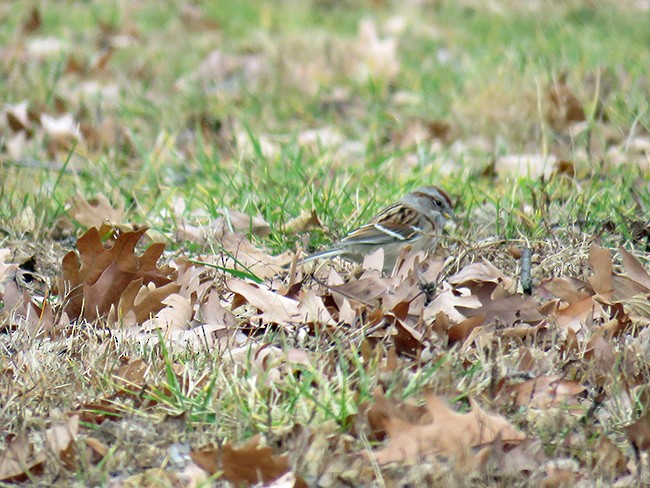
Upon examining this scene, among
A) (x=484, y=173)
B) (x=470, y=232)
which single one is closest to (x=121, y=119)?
(x=484, y=173)

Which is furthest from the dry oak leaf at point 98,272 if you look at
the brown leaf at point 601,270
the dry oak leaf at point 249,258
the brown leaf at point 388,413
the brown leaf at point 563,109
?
the brown leaf at point 563,109

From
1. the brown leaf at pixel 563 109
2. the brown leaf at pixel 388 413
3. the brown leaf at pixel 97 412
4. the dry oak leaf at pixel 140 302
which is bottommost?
the brown leaf at pixel 563 109

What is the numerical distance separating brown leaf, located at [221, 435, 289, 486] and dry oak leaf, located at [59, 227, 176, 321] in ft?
3.72

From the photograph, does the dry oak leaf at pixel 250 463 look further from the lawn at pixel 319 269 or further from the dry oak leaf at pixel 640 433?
the dry oak leaf at pixel 640 433

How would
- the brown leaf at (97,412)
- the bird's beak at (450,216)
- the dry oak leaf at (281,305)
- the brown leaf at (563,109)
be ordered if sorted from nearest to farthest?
the brown leaf at (97,412) → the dry oak leaf at (281,305) → the bird's beak at (450,216) → the brown leaf at (563,109)

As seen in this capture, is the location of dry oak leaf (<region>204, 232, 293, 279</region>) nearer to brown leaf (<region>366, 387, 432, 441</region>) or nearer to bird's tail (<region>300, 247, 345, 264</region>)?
bird's tail (<region>300, 247, 345, 264</region>)

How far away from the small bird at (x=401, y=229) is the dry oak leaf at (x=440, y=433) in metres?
1.40

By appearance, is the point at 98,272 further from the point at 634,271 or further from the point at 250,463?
the point at 634,271

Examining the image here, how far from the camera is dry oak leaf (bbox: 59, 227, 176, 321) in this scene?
3594 mm

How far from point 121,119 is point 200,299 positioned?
304 cm

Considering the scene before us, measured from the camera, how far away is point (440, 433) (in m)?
2.65

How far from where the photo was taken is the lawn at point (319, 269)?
8.75ft

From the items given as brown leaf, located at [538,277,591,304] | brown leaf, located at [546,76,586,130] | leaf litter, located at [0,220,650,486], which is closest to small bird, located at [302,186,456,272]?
leaf litter, located at [0,220,650,486]

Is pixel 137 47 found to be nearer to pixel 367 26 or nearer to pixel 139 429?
pixel 367 26
